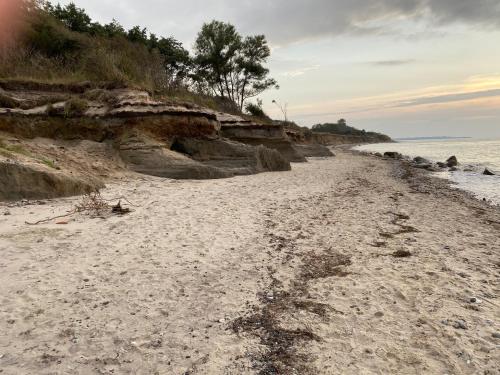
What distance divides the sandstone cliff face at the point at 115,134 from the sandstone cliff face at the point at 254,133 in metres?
3.15

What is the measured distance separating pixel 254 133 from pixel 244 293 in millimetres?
17040

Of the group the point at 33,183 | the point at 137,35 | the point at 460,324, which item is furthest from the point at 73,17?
the point at 460,324

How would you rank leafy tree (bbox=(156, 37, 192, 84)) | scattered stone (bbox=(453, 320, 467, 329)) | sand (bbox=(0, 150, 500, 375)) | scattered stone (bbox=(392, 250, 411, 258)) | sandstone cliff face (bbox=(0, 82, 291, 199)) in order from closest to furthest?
sand (bbox=(0, 150, 500, 375)) → scattered stone (bbox=(453, 320, 467, 329)) → scattered stone (bbox=(392, 250, 411, 258)) → sandstone cliff face (bbox=(0, 82, 291, 199)) → leafy tree (bbox=(156, 37, 192, 84))

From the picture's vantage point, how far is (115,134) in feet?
45.9

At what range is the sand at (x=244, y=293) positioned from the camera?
340 cm

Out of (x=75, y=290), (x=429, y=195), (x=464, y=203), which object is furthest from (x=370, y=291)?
(x=429, y=195)

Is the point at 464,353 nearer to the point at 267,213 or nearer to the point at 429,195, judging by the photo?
the point at 267,213

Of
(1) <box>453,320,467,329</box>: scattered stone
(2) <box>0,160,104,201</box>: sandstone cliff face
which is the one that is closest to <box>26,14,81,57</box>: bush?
(2) <box>0,160,104,201</box>: sandstone cliff face

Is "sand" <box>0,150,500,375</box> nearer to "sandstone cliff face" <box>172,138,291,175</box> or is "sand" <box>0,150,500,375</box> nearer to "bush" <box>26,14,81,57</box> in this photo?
"sandstone cliff face" <box>172,138,291,175</box>

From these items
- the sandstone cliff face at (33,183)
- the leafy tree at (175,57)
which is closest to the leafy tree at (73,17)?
Result: the leafy tree at (175,57)

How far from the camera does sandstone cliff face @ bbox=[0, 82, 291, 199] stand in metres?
11.7

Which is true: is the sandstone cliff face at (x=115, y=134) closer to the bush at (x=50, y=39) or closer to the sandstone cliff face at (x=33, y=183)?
the sandstone cliff face at (x=33, y=183)

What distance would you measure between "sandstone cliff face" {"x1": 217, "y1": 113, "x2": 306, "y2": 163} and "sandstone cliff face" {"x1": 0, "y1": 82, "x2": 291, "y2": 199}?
124 inches

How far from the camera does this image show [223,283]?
4.95 meters
